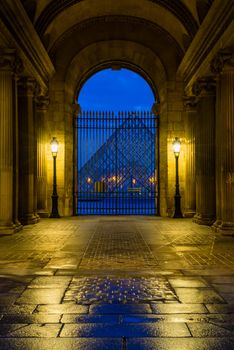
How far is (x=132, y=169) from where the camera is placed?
82.5ft

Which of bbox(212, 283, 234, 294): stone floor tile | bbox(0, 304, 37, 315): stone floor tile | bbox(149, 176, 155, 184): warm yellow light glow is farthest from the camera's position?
bbox(149, 176, 155, 184): warm yellow light glow

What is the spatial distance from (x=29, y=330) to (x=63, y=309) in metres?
0.86

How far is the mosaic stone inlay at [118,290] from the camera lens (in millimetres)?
6379

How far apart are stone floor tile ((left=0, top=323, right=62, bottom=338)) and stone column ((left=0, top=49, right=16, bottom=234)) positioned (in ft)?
31.6

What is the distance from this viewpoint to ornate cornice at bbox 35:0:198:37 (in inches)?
746

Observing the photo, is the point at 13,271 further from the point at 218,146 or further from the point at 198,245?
the point at 218,146

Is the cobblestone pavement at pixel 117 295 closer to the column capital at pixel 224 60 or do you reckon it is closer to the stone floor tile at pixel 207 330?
the stone floor tile at pixel 207 330

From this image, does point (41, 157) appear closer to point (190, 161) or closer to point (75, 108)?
point (75, 108)

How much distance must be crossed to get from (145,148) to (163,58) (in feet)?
Answer: 15.2

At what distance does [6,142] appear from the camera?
14750 millimetres

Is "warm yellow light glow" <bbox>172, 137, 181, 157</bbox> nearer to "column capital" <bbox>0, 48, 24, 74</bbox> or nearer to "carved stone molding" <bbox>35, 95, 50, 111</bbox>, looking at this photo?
"carved stone molding" <bbox>35, 95, 50, 111</bbox>

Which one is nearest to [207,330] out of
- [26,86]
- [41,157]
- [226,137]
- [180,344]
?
[180,344]

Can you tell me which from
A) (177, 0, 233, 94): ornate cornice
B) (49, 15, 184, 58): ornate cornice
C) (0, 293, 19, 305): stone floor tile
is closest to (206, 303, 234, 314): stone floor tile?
(0, 293, 19, 305): stone floor tile

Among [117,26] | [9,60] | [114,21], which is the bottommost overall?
[9,60]
